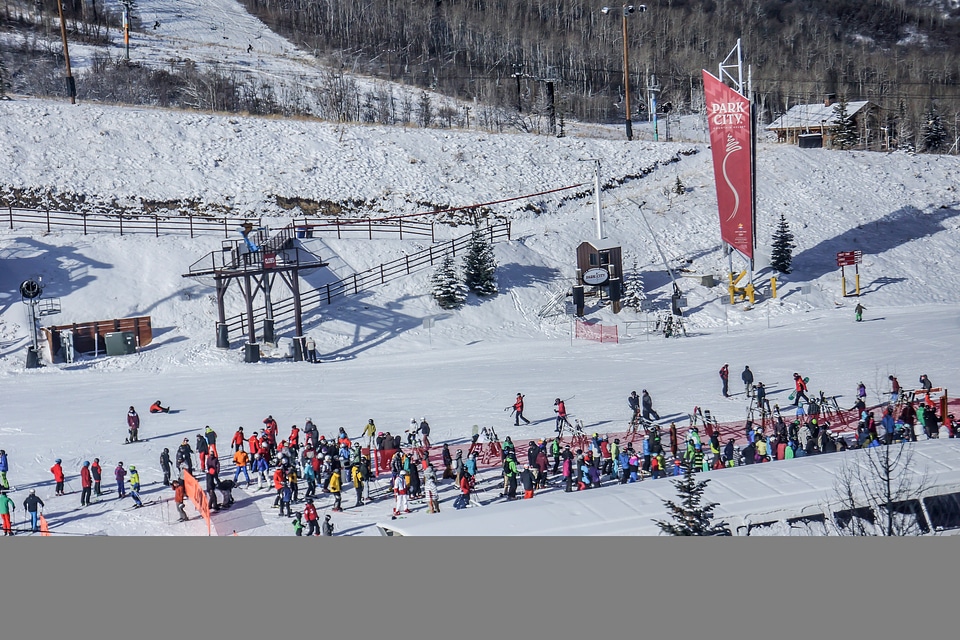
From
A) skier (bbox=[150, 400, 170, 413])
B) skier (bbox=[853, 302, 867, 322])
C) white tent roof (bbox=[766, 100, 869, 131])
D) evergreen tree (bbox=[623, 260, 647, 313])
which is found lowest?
skier (bbox=[150, 400, 170, 413])

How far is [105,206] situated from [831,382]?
1304 inches

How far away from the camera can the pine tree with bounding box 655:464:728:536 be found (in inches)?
570

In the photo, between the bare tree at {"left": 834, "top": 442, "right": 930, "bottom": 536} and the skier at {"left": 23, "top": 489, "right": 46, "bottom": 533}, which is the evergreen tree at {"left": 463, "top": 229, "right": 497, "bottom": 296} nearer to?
the skier at {"left": 23, "top": 489, "right": 46, "bottom": 533}

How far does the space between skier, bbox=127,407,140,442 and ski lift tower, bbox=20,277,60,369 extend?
393 inches

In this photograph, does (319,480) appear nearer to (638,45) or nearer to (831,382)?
(831,382)

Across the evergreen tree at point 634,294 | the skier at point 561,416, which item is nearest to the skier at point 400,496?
the skier at point 561,416

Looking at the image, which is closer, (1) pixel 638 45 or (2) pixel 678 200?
(2) pixel 678 200

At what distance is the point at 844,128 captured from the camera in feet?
219

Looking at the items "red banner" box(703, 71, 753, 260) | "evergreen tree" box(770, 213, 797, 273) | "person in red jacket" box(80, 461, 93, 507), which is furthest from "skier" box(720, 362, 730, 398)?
"evergreen tree" box(770, 213, 797, 273)

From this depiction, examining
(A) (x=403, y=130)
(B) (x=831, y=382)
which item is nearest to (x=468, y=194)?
(A) (x=403, y=130)

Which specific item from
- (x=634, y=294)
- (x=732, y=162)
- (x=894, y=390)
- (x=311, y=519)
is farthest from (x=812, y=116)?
(x=311, y=519)

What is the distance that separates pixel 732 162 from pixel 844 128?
2824 centimetres

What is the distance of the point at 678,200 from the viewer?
5203 centimetres

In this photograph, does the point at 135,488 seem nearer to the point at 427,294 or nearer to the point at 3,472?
the point at 3,472
